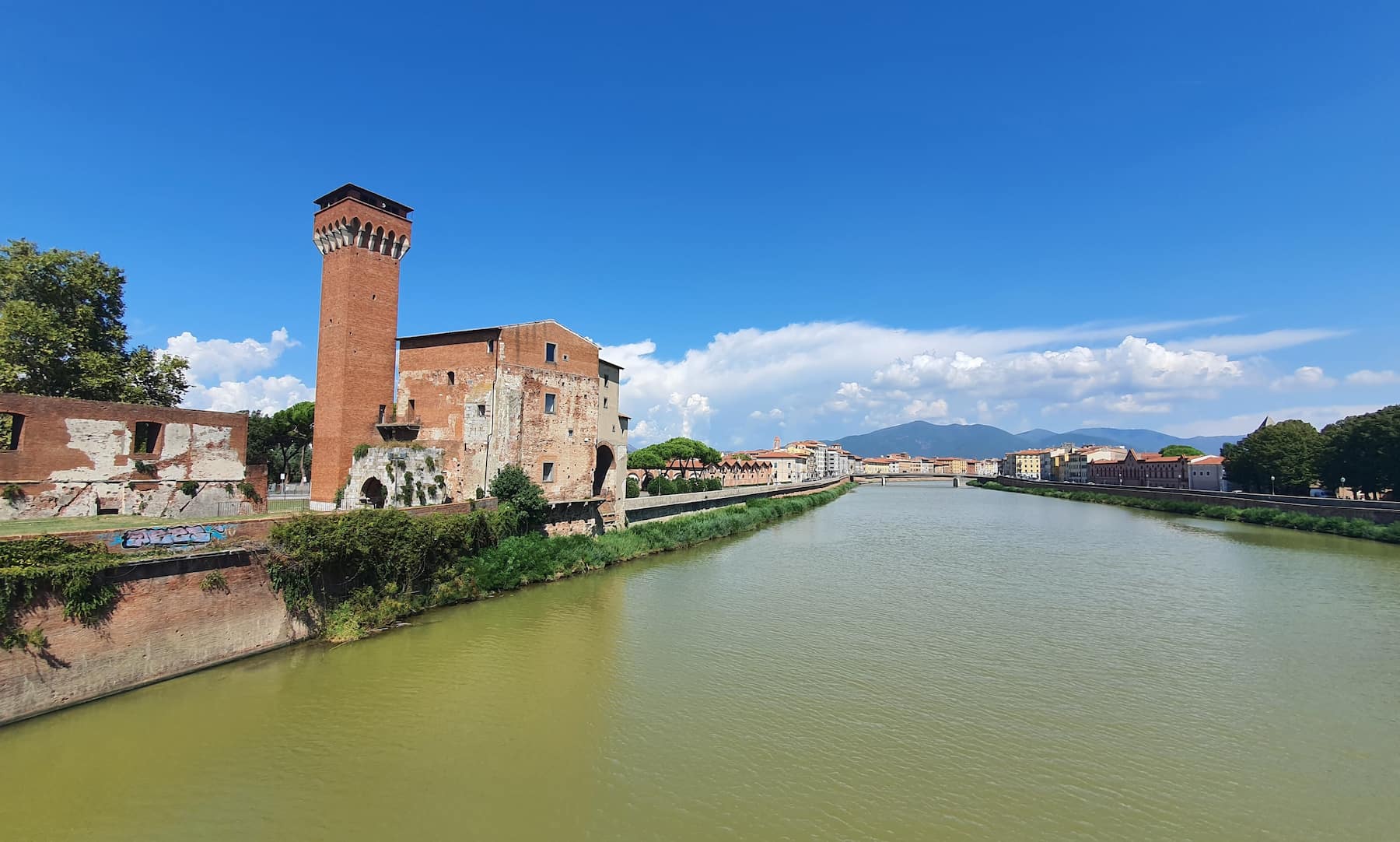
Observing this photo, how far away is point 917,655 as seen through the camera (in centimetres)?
1291

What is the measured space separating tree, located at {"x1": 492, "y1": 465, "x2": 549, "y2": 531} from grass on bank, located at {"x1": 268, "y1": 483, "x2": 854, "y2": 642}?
1.53 feet

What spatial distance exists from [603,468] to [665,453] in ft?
108

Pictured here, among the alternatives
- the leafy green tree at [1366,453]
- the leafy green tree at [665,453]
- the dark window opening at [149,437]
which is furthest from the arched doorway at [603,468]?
the leafy green tree at [1366,453]

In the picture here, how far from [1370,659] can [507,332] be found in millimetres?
24100

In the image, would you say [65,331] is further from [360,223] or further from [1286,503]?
[1286,503]

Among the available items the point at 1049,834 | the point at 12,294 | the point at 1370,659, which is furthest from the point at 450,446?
the point at 1370,659

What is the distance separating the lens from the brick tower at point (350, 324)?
870 inches

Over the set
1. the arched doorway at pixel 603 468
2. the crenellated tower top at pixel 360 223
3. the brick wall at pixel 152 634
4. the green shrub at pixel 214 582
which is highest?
the crenellated tower top at pixel 360 223

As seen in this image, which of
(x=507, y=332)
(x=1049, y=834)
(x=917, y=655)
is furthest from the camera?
(x=507, y=332)

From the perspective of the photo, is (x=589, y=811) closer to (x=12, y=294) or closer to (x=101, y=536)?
(x=101, y=536)

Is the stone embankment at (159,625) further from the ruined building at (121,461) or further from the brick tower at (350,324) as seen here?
the brick tower at (350,324)

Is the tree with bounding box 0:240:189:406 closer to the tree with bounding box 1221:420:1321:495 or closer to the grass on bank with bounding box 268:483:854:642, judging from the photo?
the grass on bank with bounding box 268:483:854:642

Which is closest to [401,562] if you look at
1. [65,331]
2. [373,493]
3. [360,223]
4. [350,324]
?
[373,493]

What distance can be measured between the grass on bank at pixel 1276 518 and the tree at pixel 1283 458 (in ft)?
20.9
